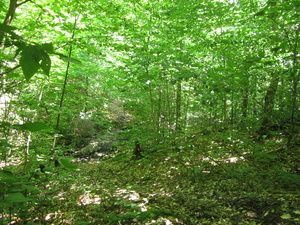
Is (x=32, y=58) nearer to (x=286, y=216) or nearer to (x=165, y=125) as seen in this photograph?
(x=286, y=216)

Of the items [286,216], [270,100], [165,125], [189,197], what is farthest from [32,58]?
[165,125]

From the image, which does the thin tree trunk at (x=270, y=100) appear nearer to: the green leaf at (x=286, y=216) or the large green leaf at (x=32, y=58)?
the green leaf at (x=286, y=216)

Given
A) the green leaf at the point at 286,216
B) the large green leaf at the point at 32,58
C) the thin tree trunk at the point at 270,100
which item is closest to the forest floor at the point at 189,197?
the green leaf at the point at 286,216

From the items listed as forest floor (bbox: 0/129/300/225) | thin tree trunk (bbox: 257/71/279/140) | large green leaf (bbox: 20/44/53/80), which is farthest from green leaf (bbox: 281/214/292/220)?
large green leaf (bbox: 20/44/53/80)

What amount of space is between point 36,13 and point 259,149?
17.1 feet

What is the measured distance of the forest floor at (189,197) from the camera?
2.24m

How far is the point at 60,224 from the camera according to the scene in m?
2.58

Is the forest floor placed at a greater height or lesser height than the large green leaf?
lesser

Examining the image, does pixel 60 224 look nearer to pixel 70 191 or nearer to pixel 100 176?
pixel 70 191

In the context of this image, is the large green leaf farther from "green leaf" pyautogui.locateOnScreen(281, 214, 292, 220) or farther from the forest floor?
"green leaf" pyautogui.locateOnScreen(281, 214, 292, 220)

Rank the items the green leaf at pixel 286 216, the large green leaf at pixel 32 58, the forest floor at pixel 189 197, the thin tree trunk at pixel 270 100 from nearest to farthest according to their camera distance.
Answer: the large green leaf at pixel 32 58, the green leaf at pixel 286 216, the forest floor at pixel 189 197, the thin tree trunk at pixel 270 100

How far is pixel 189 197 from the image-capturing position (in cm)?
309

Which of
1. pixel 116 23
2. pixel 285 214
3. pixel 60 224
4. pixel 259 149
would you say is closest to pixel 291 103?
pixel 259 149

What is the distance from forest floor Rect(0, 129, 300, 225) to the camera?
2.24 meters
